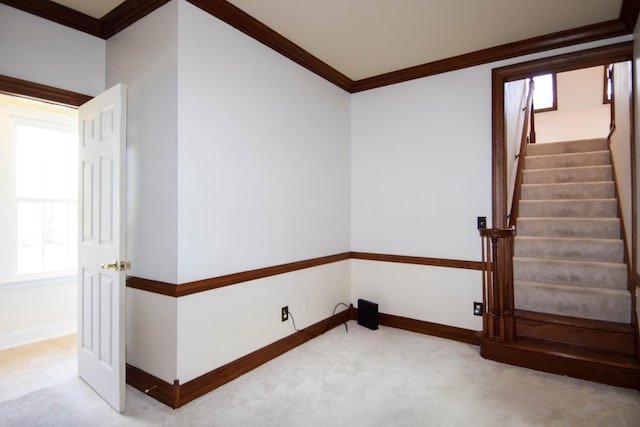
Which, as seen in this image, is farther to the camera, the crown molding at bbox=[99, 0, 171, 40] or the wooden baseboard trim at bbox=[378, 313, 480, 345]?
the wooden baseboard trim at bbox=[378, 313, 480, 345]

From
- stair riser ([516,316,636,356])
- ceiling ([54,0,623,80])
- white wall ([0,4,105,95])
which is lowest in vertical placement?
stair riser ([516,316,636,356])

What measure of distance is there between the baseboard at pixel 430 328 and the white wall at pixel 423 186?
0.06m

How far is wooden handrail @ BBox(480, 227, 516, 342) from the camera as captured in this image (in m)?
2.79

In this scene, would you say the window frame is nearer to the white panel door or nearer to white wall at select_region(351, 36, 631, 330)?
the white panel door

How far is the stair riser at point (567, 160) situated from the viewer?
428 centimetres

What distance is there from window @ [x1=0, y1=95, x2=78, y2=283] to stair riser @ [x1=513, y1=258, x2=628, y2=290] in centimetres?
472

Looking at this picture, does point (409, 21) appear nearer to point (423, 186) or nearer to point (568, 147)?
point (423, 186)

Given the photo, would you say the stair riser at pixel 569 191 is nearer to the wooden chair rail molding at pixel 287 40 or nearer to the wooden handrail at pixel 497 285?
the wooden handrail at pixel 497 285

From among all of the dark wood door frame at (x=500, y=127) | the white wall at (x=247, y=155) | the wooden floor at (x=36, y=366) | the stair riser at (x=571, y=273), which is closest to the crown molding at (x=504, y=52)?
the dark wood door frame at (x=500, y=127)

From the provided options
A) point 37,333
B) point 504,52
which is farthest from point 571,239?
point 37,333

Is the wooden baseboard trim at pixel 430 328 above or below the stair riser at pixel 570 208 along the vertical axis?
below

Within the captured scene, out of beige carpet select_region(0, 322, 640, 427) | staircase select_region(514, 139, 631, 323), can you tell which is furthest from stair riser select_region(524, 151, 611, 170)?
beige carpet select_region(0, 322, 640, 427)

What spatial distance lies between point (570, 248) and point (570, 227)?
0.33 m

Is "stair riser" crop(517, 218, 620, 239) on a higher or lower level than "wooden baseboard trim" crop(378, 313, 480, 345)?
higher
